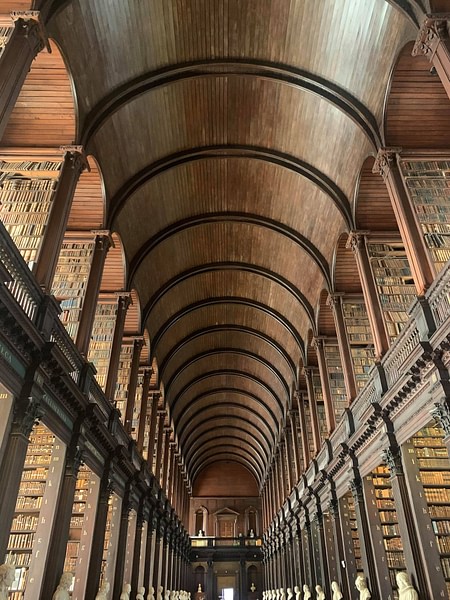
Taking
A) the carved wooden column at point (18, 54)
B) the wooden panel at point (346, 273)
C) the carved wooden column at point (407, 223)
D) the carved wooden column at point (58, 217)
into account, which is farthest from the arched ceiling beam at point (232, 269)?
the carved wooden column at point (18, 54)

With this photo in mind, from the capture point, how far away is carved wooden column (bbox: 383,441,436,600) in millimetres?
6539

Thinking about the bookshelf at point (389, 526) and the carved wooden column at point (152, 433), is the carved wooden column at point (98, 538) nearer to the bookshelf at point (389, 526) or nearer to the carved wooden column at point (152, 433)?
the bookshelf at point (389, 526)

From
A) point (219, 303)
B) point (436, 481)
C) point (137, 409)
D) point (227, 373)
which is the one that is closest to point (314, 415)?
point (137, 409)

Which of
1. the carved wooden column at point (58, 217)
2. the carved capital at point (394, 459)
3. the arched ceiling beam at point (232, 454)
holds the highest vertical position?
the arched ceiling beam at point (232, 454)

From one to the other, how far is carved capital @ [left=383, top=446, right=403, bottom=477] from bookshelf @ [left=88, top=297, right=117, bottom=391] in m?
6.13

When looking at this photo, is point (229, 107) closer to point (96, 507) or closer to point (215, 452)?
point (96, 507)

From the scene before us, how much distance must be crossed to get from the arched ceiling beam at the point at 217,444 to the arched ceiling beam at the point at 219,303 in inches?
550

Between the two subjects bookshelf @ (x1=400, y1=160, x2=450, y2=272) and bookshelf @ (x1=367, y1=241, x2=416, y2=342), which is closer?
bookshelf @ (x1=400, y1=160, x2=450, y2=272)

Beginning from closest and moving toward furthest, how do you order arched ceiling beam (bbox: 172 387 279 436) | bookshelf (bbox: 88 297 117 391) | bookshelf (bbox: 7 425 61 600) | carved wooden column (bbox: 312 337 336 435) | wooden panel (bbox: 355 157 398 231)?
bookshelf (bbox: 7 425 61 600)
wooden panel (bbox: 355 157 398 231)
bookshelf (bbox: 88 297 117 391)
carved wooden column (bbox: 312 337 336 435)
arched ceiling beam (bbox: 172 387 279 436)

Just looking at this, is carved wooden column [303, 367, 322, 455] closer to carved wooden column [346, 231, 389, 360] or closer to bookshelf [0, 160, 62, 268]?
carved wooden column [346, 231, 389, 360]

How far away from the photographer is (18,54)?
19.6ft

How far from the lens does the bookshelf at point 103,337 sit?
1095 cm

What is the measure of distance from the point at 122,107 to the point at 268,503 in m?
25.5

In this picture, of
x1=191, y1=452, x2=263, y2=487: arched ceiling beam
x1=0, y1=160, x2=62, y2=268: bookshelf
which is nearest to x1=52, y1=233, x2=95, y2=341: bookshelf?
Answer: x1=0, y1=160, x2=62, y2=268: bookshelf
